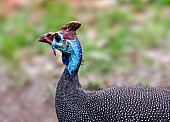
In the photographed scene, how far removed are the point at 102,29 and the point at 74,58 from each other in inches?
124

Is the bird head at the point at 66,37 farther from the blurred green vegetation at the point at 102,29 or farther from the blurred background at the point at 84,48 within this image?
the blurred green vegetation at the point at 102,29

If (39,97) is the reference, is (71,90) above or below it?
below

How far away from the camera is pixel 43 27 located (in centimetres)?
708

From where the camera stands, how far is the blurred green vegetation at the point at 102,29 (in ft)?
22.0

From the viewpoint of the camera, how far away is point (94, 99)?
13.3 ft

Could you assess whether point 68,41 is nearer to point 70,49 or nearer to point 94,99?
point 70,49

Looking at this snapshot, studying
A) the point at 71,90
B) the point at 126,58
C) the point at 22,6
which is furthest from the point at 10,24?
the point at 71,90

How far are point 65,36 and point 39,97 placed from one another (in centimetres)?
220

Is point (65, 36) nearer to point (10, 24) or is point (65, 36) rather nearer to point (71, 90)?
point (71, 90)

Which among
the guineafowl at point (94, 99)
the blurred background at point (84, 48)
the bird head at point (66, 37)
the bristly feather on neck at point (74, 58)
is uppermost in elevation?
the blurred background at point (84, 48)

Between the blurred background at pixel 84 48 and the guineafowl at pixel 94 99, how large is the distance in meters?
1.28

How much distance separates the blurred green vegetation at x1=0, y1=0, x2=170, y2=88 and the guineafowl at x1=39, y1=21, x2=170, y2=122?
84.5 inches

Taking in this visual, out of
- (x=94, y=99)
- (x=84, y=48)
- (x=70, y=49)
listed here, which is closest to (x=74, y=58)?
(x=70, y=49)

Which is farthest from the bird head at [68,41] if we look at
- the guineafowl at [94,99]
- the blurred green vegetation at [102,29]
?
the blurred green vegetation at [102,29]
